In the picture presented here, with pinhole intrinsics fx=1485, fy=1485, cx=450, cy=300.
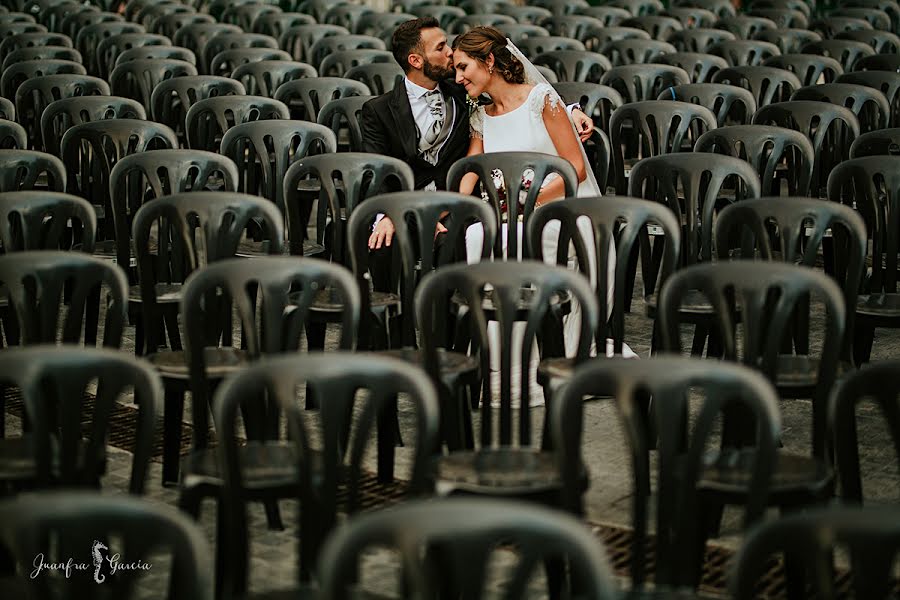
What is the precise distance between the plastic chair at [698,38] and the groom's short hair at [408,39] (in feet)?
17.5

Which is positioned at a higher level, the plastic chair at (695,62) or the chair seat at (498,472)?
the plastic chair at (695,62)

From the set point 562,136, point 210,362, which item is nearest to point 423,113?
point 562,136

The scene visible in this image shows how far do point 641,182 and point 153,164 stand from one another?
6.41 feet

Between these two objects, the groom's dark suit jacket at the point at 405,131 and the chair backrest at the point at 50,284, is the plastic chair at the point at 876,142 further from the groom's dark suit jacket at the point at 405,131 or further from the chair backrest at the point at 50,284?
the chair backrest at the point at 50,284

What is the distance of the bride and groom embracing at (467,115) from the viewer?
6.12 meters

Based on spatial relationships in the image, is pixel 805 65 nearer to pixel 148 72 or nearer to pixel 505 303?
pixel 148 72

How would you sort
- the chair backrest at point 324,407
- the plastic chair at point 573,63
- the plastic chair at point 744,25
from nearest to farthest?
the chair backrest at point 324,407 → the plastic chair at point 573,63 → the plastic chair at point 744,25

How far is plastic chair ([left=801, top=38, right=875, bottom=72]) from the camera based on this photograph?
1055cm

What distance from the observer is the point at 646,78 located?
29.7ft

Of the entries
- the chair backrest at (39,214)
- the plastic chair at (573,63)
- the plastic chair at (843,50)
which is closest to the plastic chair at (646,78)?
the plastic chair at (573,63)

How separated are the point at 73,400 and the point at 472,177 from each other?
312 centimetres


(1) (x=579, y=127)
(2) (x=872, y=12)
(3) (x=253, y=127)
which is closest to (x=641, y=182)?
(1) (x=579, y=127)

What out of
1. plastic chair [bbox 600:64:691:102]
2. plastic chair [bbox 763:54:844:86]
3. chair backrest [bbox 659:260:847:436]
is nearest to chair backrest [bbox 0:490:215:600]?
chair backrest [bbox 659:260:847:436]

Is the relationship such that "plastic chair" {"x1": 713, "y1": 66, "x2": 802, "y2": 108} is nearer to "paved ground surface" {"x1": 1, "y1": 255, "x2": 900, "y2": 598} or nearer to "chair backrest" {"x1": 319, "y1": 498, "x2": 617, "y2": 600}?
"paved ground surface" {"x1": 1, "y1": 255, "x2": 900, "y2": 598}
